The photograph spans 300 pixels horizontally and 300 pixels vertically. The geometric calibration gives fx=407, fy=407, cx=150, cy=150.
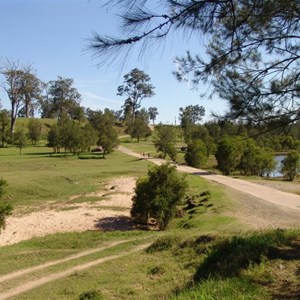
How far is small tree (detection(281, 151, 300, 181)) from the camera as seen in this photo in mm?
38594

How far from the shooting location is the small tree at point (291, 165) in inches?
1519

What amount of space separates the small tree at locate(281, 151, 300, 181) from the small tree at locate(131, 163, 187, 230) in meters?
23.0

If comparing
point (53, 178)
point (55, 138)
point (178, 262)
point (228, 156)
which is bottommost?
point (53, 178)

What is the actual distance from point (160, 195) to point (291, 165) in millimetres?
24530

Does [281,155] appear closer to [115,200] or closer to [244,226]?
[115,200]

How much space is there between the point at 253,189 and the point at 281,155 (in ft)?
112

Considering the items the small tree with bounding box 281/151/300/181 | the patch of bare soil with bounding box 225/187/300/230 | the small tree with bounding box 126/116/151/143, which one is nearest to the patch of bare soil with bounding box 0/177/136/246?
the patch of bare soil with bounding box 225/187/300/230

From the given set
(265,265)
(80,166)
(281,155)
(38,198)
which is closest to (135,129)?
(281,155)

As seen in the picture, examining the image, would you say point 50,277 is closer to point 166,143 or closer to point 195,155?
point 195,155

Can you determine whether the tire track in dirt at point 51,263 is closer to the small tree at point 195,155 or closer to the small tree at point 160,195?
the small tree at point 160,195

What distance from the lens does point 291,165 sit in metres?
39.2

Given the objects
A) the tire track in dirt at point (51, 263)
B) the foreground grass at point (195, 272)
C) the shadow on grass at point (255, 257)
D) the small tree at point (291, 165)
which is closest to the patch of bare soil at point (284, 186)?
the small tree at point (291, 165)

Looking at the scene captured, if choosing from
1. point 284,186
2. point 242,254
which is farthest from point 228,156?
point 242,254

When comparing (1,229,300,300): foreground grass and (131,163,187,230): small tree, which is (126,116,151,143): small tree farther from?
(1,229,300,300): foreground grass
